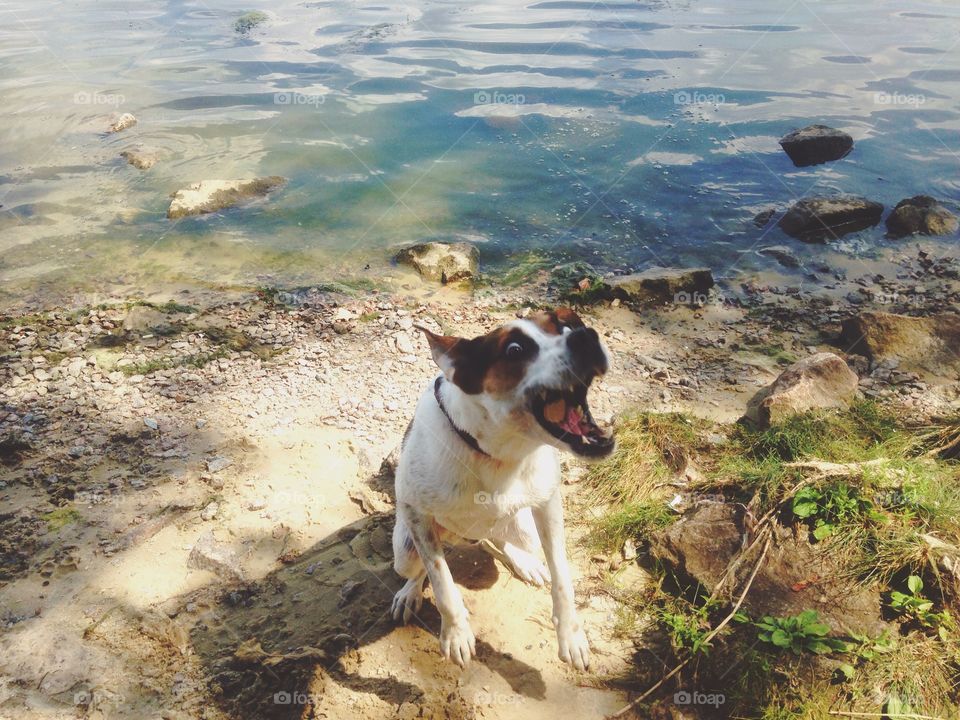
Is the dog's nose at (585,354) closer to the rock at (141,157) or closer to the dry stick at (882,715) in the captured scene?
the dry stick at (882,715)

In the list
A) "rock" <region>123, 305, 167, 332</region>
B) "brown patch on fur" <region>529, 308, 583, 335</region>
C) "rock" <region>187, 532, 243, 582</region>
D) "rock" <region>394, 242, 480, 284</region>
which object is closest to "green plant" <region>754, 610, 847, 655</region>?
"brown patch on fur" <region>529, 308, 583, 335</region>

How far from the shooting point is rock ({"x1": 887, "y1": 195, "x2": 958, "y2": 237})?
904 centimetres

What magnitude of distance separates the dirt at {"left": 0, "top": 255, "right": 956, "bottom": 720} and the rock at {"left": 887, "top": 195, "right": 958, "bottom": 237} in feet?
10.5

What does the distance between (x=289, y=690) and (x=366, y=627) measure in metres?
0.54

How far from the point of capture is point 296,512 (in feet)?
14.7

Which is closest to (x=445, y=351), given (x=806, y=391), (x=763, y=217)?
(x=806, y=391)

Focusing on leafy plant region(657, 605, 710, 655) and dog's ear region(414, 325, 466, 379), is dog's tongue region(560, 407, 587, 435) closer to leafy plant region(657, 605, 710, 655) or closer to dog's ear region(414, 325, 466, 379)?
dog's ear region(414, 325, 466, 379)

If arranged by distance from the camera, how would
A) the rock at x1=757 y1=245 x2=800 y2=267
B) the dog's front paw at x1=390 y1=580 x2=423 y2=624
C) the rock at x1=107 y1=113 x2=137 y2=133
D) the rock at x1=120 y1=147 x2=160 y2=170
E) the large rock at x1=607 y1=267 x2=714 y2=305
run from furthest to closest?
the rock at x1=107 y1=113 x2=137 y2=133 < the rock at x1=120 y1=147 x2=160 y2=170 < the rock at x1=757 y1=245 x2=800 y2=267 < the large rock at x1=607 y1=267 x2=714 y2=305 < the dog's front paw at x1=390 y1=580 x2=423 y2=624

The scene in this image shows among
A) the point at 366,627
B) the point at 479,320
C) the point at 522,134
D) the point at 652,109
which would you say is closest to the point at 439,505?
the point at 366,627

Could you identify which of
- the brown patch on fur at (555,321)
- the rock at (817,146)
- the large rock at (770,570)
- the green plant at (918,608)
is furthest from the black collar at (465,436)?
the rock at (817,146)

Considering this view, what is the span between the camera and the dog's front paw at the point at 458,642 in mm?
3441

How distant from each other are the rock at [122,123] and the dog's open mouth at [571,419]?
12778 millimetres

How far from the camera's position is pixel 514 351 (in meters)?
2.82

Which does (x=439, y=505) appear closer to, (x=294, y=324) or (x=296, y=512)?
(x=296, y=512)
